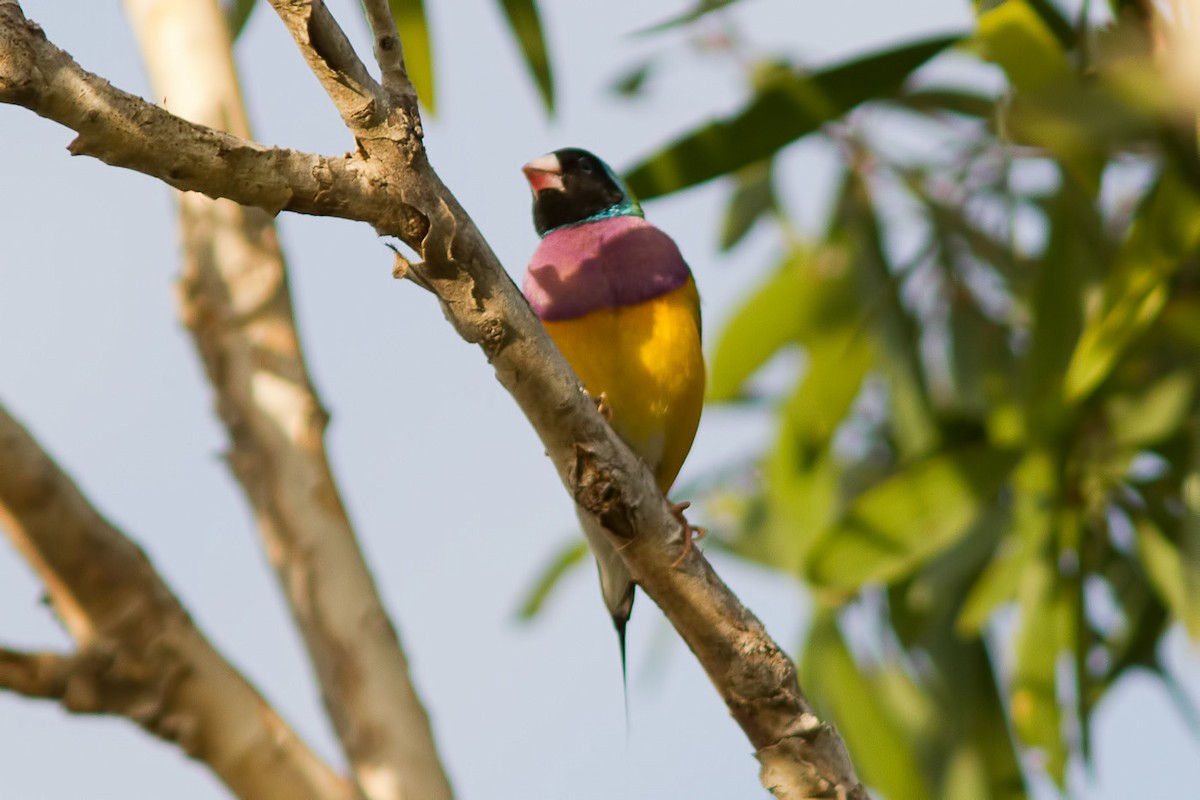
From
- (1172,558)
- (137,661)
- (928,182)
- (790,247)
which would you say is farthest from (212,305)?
(1172,558)

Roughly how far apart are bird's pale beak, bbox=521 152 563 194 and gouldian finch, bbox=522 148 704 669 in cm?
45

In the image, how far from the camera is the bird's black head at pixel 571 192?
113 inches

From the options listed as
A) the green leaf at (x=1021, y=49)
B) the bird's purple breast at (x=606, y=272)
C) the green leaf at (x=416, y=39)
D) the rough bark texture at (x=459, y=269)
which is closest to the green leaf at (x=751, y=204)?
the bird's purple breast at (x=606, y=272)

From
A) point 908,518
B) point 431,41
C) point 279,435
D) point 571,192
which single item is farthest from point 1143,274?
point 279,435

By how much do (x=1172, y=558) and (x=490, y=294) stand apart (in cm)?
231

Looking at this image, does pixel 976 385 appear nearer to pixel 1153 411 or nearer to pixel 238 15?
pixel 1153 411

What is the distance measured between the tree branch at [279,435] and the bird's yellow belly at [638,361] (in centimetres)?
51

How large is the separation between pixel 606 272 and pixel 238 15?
0.92 m

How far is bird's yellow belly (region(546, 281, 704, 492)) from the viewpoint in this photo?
89.4 inches

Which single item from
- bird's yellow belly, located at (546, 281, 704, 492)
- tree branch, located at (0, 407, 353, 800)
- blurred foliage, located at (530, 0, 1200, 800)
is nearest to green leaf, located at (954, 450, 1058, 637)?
blurred foliage, located at (530, 0, 1200, 800)

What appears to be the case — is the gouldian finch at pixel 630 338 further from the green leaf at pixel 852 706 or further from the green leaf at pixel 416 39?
the green leaf at pixel 852 706

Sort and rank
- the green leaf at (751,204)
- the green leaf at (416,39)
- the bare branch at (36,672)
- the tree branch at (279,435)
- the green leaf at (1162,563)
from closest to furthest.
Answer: the bare branch at (36,672) → the tree branch at (279,435) → the green leaf at (416,39) → the green leaf at (1162,563) → the green leaf at (751,204)

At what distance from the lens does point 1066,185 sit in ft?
9.52

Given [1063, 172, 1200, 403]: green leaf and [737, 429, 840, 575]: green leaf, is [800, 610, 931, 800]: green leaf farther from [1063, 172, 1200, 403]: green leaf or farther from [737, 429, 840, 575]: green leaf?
[1063, 172, 1200, 403]: green leaf
